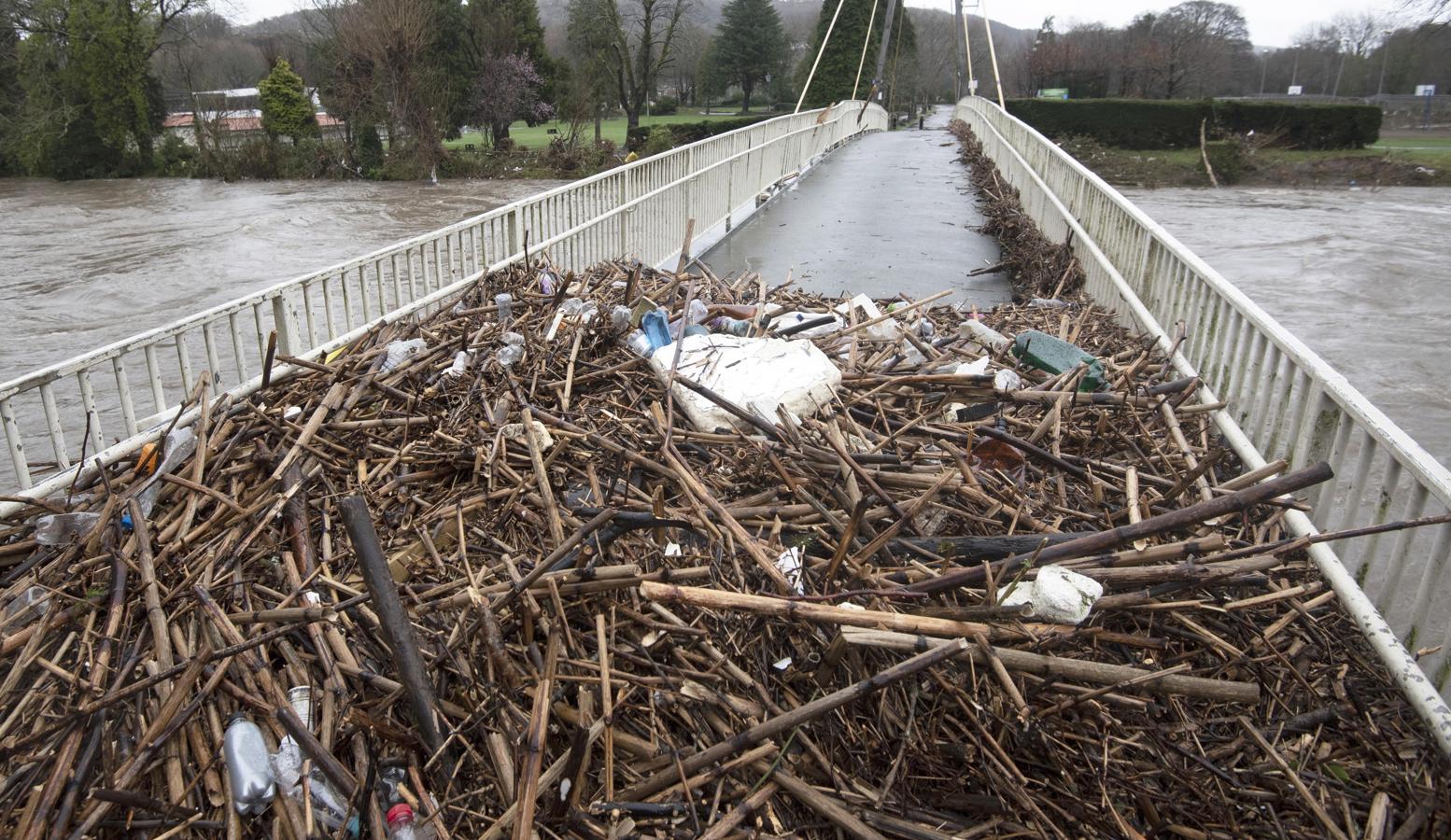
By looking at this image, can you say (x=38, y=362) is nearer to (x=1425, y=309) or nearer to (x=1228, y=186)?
(x=1425, y=309)

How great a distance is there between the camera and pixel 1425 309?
15.2 m

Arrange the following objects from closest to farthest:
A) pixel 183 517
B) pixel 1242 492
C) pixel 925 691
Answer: pixel 925 691, pixel 1242 492, pixel 183 517

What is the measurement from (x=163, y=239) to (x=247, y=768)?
2496 cm

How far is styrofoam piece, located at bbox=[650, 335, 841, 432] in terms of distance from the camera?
4.96 meters

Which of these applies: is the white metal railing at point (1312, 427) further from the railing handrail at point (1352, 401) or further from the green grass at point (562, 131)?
the green grass at point (562, 131)

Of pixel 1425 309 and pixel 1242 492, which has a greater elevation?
pixel 1242 492

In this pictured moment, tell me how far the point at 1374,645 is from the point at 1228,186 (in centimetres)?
3709

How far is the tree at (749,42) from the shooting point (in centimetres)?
8322

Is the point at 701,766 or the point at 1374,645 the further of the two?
the point at 1374,645

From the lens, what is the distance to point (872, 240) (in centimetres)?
1293

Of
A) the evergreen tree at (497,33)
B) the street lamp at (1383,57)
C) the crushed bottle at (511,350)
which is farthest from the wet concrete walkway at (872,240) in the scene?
the street lamp at (1383,57)

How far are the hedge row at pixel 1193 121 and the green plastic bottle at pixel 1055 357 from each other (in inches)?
1647

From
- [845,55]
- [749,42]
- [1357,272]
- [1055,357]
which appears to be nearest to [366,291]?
[1055,357]

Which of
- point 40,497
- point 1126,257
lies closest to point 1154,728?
point 40,497
